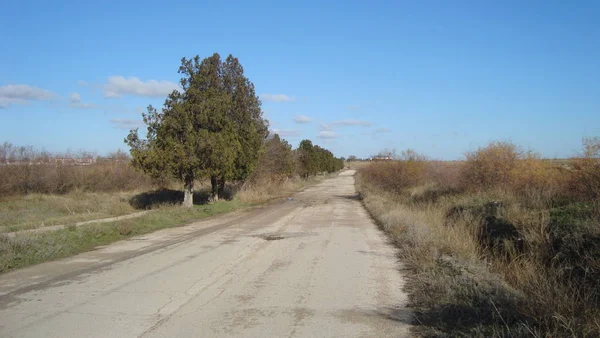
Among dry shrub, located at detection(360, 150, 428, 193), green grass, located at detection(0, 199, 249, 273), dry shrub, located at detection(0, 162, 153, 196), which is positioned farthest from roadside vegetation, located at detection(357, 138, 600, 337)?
dry shrub, located at detection(0, 162, 153, 196)

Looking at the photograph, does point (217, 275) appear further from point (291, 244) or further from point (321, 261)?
point (291, 244)

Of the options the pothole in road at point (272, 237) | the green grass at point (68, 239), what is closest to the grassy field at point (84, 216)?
the green grass at point (68, 239)

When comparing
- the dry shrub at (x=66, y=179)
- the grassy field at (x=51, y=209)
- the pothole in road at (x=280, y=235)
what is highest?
the dry shrub at (x=66, y=179)

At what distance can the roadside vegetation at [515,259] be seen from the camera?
225 inches

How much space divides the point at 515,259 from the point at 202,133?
62.9 feet

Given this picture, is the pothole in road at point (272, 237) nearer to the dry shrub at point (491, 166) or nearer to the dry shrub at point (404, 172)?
the dry shrub at point (491, 166)

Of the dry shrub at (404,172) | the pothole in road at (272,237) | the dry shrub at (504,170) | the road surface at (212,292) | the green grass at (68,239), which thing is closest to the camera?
the road surface at (212,292)

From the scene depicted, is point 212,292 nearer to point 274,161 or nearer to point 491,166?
point 491,166

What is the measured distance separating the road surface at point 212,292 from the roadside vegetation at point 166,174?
2058 millimetres

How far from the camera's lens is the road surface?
6164 mm

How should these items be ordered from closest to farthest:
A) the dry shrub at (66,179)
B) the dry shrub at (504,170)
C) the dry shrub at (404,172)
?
the dry shrub at (504,170), the dry shrub at (404,172), the dry shrub at (66,179)

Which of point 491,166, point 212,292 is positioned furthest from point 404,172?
point 212,292

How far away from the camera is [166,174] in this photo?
24547mm

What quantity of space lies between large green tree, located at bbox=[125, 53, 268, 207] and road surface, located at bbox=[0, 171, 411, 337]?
10.6 meters
